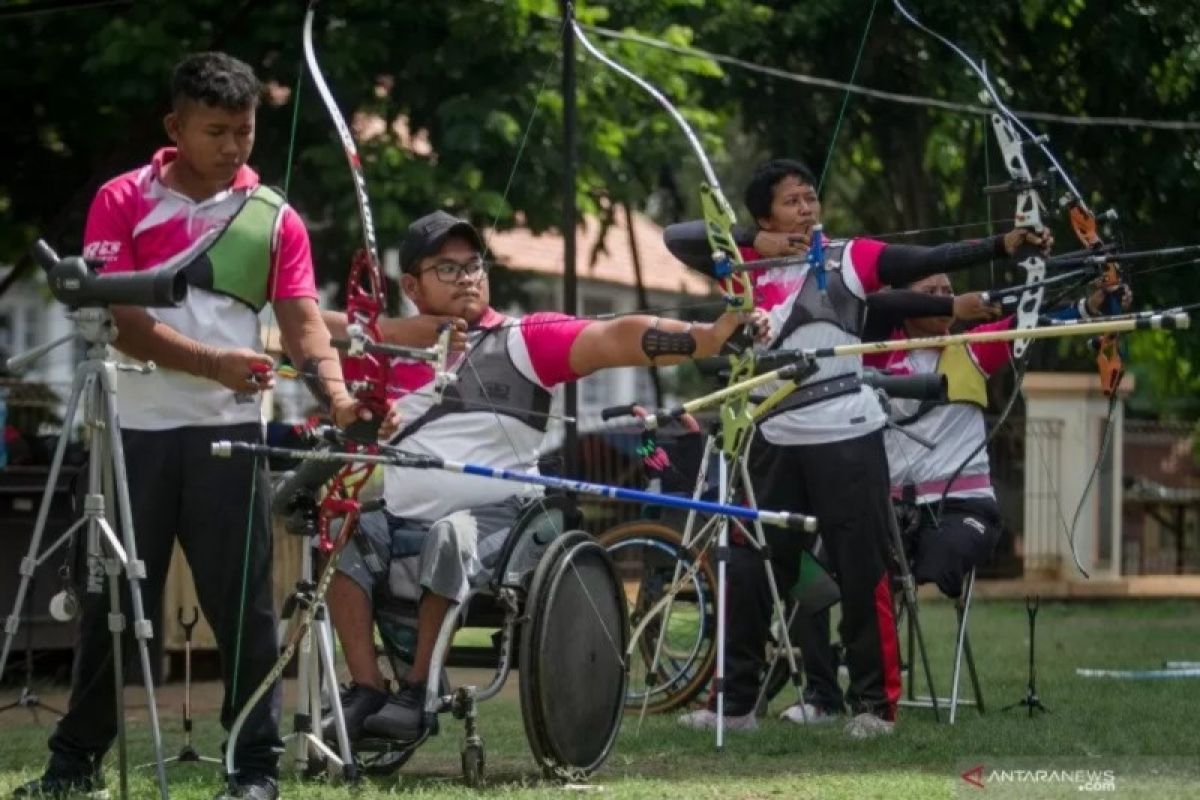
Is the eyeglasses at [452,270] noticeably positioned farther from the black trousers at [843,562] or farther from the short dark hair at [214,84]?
the black trousers at [843,562]

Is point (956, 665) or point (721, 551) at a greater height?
point (721, 551)

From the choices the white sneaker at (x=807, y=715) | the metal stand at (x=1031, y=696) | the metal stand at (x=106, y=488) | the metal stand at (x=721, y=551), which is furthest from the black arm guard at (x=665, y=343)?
the metal stand at (x=1031, y=696)

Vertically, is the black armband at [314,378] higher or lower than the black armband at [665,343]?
lower

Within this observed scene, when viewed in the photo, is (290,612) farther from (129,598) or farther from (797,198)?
(797,198)

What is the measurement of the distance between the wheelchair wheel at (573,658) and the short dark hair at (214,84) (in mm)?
1466

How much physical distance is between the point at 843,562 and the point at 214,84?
2887 millimetres

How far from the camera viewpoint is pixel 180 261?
6.25m

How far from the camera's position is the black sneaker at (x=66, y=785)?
6.23 meters

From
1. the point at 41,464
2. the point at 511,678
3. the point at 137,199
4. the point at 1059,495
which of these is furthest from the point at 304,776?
the point at 1059,495

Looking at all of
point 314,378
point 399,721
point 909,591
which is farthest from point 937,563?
point 314,378

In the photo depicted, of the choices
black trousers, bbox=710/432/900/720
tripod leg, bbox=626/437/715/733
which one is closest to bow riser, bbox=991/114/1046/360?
black trousers, bbox=710/432/900/720

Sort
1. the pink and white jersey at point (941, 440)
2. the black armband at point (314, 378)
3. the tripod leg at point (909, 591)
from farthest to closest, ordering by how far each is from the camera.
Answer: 1. the pink and white jersey at point (941, 440)
2. the tripod leg at point (909, 591)
3. the black armband at point (314, 378)

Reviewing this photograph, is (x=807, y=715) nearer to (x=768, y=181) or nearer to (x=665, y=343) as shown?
(x=768, y=181)

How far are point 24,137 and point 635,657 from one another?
6696 mm
